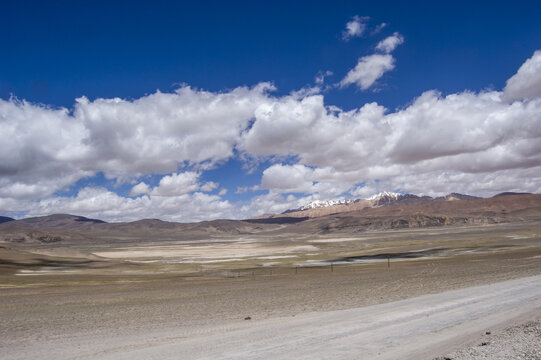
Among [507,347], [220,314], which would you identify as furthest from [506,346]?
[220,314]

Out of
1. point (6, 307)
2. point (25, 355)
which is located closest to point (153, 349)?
point (25, 355)

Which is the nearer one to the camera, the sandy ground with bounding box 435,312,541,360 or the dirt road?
the sandy ground with bounding box 435,312,541,360

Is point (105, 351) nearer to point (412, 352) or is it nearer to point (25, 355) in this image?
point (25, 355)

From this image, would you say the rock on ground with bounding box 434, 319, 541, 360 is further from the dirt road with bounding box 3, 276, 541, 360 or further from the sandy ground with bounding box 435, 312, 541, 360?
the dirt road with bounding box 3, 276, 541, 360

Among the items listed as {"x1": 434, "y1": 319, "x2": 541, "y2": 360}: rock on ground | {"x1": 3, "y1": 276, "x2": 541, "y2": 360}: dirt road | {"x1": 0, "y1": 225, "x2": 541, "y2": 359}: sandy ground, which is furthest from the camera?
{"x1": 0, "y1": 225, "x2": 541, "y2": 359}: sandy ground

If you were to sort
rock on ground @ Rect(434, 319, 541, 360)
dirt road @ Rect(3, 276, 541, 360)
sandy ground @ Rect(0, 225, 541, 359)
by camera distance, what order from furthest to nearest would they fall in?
sandy ground @ Rect(0, 225, 541, 359) → dirt road @ Rect(3, 276, 541, 360) → rock on ground @ Rect(434, 319, 541, 360)

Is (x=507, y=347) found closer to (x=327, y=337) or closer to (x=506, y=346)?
(x=506, y=346)

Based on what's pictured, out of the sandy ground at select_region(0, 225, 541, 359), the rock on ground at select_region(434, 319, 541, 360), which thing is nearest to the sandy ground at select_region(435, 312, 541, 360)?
the rock on ground at select_region(434, 319, 541, 360)

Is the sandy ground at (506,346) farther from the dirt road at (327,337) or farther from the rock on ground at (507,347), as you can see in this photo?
the dirt road at (327,337)

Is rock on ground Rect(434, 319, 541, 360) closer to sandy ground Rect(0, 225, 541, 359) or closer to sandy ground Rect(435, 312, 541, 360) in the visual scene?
sandy ground Rect(435, 312, 541, 360)

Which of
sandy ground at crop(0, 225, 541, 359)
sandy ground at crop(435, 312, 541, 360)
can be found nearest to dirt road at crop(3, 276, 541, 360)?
sandy ground at crop(0, 225, 541, 359)

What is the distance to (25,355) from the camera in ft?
39.1

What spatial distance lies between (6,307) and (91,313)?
245 inches

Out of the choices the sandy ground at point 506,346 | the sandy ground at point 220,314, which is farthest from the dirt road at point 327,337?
the sandy ground at point 506,346
